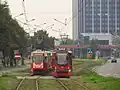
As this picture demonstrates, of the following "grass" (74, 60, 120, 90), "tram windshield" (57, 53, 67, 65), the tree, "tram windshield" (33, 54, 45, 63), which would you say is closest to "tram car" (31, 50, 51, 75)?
"tram windshield" (33, 54, 45, 63)

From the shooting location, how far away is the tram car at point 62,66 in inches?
1572

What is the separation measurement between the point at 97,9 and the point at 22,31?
156ft

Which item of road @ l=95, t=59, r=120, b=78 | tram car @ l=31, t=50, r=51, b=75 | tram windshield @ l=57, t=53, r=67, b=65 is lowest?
road @ l=95, t=59, r=120, b=78

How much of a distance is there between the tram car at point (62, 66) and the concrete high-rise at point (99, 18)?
186ft

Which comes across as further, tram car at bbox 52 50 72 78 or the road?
the road

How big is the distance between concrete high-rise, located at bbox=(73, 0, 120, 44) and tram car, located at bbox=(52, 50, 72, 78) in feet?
186

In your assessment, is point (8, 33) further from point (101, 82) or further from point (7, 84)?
point (7, 84)

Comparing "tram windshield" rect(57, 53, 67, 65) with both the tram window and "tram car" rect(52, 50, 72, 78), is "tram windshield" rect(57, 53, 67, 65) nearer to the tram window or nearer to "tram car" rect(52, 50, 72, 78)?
"tram car" rect(52, 50, 72, 78)

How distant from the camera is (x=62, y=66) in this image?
39812mm

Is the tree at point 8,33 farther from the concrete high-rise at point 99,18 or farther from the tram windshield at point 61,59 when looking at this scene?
the tram windshield at point 61,59

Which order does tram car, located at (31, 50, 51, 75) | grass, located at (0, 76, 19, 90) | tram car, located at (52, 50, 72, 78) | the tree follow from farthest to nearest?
the tree → tram car, located at (31, 50, 51, 75) → tram car, located at (52, 50, 72, 78) → grass, located at (0, 76, 19, 90)

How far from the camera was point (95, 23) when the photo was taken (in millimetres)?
151500

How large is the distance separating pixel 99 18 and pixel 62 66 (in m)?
102

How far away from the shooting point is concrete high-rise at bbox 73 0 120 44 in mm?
111688
